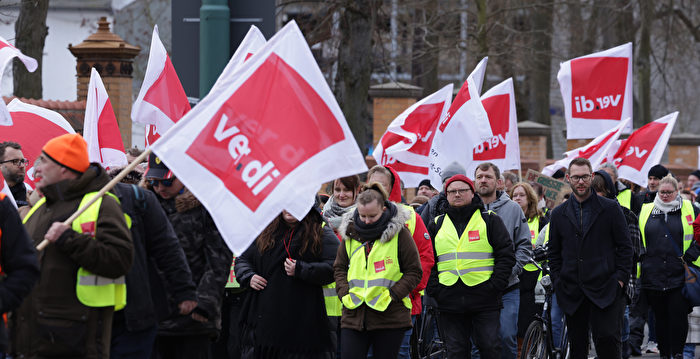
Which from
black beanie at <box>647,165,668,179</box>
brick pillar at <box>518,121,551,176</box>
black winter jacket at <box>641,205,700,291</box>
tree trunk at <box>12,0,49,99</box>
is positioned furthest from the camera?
brick pillar at <box>518,121,551,176</box>

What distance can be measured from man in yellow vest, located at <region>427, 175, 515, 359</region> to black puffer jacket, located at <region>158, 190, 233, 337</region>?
8.88 feet

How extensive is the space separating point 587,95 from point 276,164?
31.2 ft

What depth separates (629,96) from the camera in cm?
1457

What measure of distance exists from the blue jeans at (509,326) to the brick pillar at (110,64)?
28.4ft

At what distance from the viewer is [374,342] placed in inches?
320

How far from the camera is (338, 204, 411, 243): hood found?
26.3ft

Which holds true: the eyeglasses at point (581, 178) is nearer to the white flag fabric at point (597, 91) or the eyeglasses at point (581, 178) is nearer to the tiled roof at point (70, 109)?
the white flag fabric at point (597, 91)

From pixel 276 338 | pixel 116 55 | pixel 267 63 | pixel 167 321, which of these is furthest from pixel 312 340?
pixel 116 55

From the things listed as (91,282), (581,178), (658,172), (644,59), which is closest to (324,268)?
(91,282)

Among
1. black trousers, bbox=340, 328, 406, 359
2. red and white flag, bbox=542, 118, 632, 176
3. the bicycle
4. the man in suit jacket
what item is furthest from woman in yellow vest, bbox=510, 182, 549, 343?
black trousers, bbox=340, 328, 406, 359

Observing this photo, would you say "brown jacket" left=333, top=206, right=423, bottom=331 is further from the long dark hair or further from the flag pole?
the flag pole

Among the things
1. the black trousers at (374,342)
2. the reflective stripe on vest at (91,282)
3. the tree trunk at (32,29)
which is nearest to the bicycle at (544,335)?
the black trousers at (374,342)

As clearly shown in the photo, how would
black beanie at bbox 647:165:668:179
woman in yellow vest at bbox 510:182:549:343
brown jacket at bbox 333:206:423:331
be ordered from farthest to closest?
black beanie at bbox 647:165:668:179, woman in yellow vest at bbox 510:182:549:343, brown jacket at bbox 333:206:423:331

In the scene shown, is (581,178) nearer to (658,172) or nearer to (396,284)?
(396,284)
